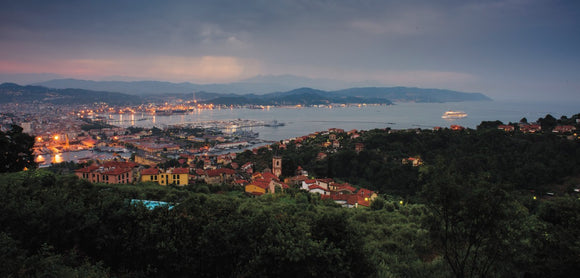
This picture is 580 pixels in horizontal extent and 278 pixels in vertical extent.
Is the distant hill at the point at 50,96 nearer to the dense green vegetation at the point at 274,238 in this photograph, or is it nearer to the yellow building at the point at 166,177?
the yellow building at the point at 166,177

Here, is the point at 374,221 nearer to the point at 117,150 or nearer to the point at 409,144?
the point at 409,144

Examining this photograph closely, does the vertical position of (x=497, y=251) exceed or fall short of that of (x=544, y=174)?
it exceeds it

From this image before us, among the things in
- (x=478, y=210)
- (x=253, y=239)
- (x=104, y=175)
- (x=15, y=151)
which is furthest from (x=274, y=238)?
(x=15, y=151)

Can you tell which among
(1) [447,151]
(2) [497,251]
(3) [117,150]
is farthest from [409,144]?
(3) [117,150]

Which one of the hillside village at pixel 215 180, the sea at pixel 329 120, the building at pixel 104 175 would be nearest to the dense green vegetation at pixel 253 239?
the hillside village at pixel 215 180

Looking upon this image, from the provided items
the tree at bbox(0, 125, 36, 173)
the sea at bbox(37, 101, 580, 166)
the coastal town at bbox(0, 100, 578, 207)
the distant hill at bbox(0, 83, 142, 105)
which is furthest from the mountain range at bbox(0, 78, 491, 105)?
the tree at bbox(0, 125, 36, 173)

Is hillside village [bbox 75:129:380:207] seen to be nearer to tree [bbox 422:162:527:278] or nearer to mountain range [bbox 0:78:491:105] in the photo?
tree [bbox 422:162:527:278]
